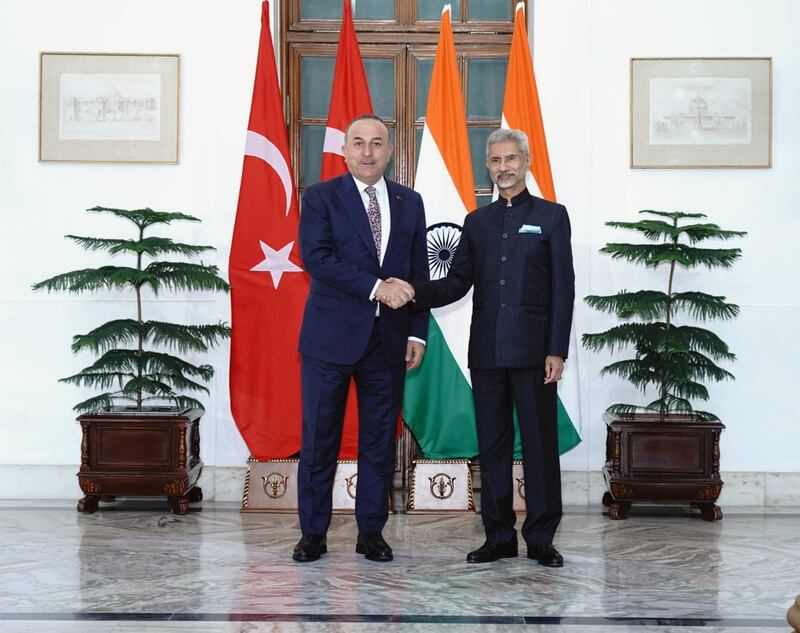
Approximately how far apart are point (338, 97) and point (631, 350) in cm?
205

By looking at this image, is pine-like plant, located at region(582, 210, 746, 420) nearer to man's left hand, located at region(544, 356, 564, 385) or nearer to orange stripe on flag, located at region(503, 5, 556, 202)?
orange stripe on flag, located at region(503, 5, 556, 202)

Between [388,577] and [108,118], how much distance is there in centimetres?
303

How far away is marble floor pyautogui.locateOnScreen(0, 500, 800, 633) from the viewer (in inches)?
112

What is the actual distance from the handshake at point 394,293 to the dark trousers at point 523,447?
1.42 ft

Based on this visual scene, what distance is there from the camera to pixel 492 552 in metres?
3.58

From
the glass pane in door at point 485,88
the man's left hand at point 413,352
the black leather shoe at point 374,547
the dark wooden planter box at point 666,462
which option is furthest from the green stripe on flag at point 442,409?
the glass pane in door at point 485,88

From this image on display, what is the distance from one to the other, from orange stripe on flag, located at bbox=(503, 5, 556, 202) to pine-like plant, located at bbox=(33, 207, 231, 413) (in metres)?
1.68

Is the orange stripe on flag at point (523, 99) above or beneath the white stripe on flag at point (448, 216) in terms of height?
above

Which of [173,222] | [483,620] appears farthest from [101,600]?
[173,222]

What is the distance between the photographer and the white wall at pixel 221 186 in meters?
5.02

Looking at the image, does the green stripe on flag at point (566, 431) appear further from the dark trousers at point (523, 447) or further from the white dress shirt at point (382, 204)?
the white dress shirt at point (382, 204)

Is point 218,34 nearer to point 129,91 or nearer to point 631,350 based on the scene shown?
point 129,91

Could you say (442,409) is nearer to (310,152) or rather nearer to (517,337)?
(517,337)

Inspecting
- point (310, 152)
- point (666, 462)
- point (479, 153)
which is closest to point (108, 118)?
point (310, 152)
